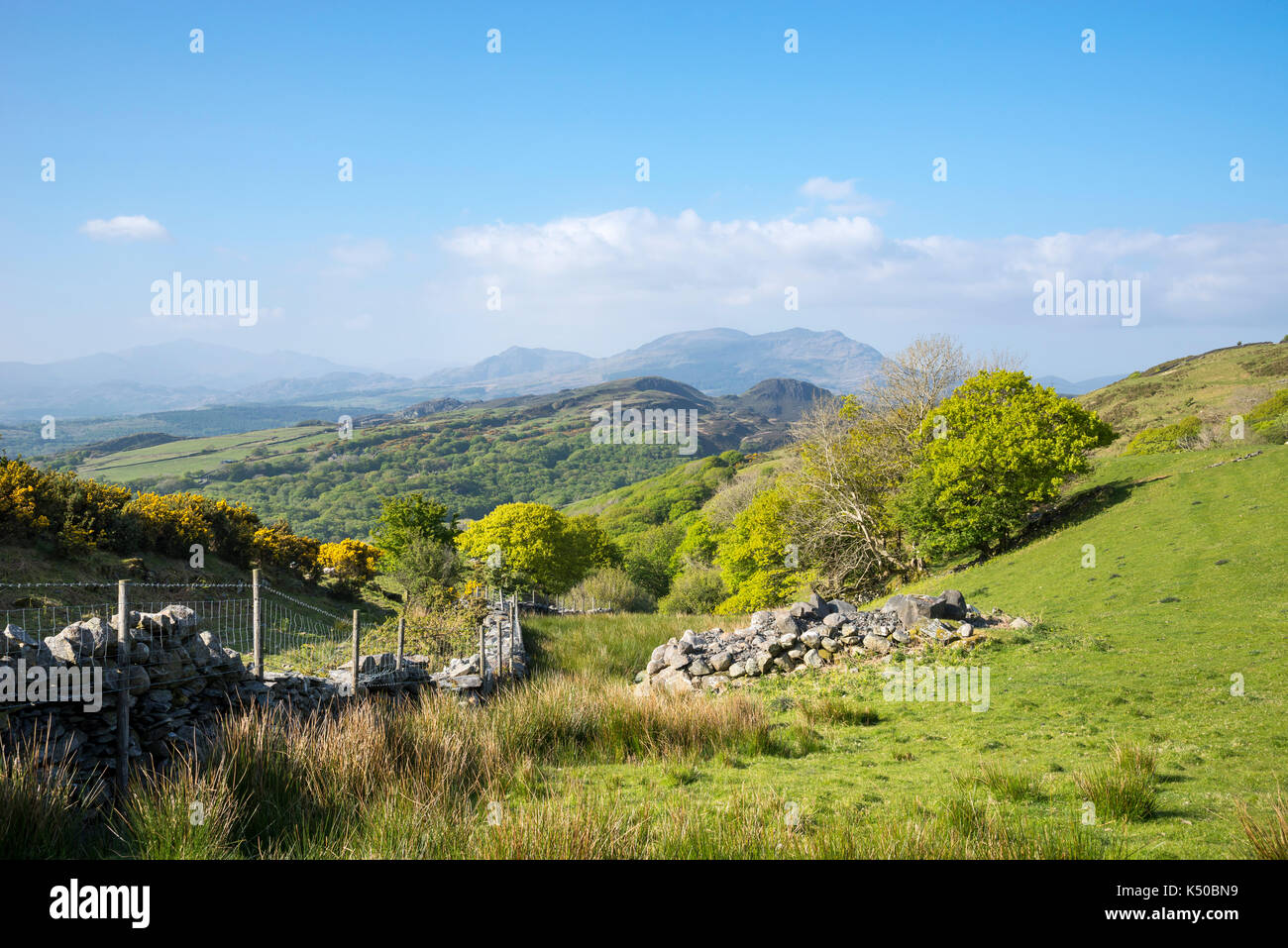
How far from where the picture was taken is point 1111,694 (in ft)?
35.4

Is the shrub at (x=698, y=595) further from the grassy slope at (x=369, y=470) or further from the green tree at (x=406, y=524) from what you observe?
the grassy slope at (x=369, y=470)

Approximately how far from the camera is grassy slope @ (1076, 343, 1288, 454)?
196 ft

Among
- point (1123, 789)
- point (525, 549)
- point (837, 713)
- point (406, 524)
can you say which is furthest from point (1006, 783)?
point (525, 549)

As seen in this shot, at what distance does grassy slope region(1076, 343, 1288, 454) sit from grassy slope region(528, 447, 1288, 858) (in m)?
41.1

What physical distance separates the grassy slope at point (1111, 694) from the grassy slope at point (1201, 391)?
1617 inches

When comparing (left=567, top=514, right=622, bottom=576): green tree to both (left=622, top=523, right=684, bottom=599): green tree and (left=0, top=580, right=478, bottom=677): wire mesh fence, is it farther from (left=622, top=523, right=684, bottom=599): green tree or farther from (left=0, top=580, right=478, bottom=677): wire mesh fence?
(left=0, top=580, right=478, bottom=677): wire mesh fence

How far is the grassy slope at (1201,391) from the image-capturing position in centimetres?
5981

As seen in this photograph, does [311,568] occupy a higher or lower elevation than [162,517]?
lower

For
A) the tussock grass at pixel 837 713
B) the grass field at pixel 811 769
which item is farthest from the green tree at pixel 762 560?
the tussock grass at pixel 837 713

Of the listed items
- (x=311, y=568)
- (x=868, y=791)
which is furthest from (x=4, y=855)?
(x=311, y=568)
